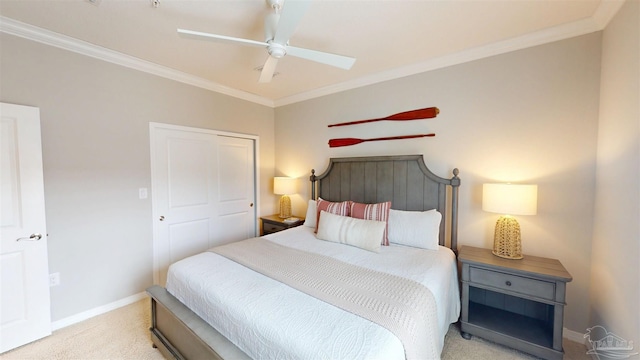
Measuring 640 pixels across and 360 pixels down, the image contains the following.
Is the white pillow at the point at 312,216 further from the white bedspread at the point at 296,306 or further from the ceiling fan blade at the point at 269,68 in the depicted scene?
the ceiling fan blade at the point at 269,68

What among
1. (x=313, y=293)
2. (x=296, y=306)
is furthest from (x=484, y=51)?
(x=296, y=306)

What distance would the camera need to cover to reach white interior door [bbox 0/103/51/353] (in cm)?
190

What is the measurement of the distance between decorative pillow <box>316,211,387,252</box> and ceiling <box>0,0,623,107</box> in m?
1.68

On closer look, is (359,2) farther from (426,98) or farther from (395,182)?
(395,182)

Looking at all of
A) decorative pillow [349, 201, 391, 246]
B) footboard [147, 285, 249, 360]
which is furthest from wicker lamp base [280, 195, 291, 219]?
footboard [147, 285, 249, 360]

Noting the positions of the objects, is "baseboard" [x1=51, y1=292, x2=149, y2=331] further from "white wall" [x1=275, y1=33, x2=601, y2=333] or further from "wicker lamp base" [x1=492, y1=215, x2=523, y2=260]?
"wicker lamp base" [x1=492, y1=215, x2=523, y2=260]

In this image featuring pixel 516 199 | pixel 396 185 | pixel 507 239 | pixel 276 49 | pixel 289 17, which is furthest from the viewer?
pixel 396 185

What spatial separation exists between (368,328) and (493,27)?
2461 millimetres

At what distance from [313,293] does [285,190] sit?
231cm

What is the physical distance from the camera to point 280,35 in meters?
1.60

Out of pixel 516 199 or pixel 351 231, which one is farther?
pixel 351 231

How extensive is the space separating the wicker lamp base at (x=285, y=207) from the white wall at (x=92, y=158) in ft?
5.45

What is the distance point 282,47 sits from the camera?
5.61 feet

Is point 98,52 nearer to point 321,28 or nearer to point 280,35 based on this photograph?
point 280,35
